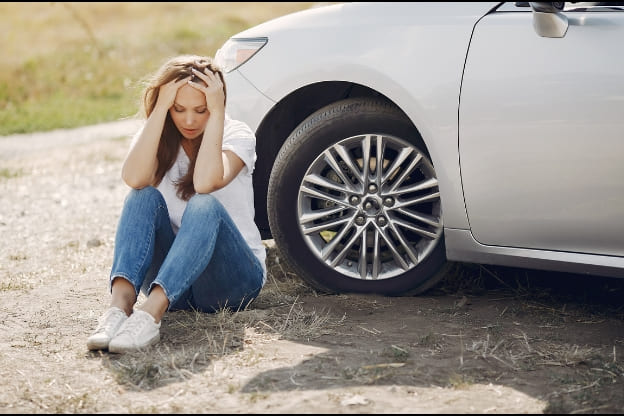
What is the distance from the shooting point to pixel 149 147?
400 cm

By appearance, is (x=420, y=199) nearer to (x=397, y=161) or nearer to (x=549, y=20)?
(x=397, y=161)

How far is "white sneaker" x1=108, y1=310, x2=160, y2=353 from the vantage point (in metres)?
3.59

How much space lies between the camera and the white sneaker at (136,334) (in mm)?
3592

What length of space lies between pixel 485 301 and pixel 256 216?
1167 mm

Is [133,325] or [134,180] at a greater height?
[134,180]

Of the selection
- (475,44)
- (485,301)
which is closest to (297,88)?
(475,44)

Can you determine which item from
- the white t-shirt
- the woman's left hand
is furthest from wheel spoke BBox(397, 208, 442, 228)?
the woman's left hand

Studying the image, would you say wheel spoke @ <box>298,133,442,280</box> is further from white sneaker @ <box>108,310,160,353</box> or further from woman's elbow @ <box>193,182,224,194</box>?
white sneaker @ <box>108,310,160,353</box>

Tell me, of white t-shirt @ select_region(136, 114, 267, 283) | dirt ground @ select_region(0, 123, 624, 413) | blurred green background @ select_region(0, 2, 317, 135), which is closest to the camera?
dirt ground @ select_region(0, 123, 624, 413)

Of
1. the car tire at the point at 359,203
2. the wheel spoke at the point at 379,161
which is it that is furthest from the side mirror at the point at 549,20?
the wheel spoke at the point at 379,161

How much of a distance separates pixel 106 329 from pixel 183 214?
55 cm

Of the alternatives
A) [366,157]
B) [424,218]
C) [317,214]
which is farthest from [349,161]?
[424,218]

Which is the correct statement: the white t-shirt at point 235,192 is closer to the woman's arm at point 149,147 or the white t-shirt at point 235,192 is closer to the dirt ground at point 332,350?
the woman's arm at point 149,147

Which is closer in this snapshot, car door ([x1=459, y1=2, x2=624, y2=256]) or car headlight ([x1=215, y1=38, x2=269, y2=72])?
car door ([x1=459, y1=2, x2=624, y2=256])
